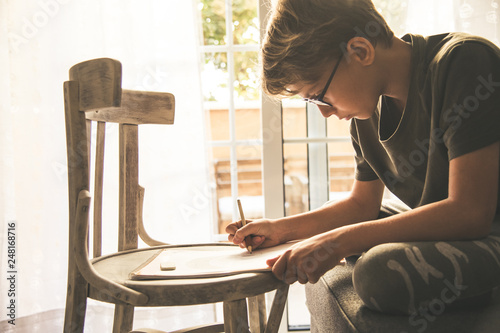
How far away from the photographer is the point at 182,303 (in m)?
0.77

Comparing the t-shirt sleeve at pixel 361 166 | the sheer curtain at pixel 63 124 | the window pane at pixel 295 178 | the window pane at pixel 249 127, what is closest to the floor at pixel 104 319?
the sheer curtain at pixel 63 124

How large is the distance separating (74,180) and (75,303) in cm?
22

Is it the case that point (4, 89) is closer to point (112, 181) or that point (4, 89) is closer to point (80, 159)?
point (112, 181)

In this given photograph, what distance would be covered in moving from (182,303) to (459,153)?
525mm

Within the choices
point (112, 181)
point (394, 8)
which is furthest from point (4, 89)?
point (394, 8)

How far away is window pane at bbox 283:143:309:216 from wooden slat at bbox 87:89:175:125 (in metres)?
0.67

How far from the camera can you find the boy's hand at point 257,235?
3.39 feet

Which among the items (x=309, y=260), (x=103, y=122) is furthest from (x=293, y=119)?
(x=309, y=260)

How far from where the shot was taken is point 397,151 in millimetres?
976

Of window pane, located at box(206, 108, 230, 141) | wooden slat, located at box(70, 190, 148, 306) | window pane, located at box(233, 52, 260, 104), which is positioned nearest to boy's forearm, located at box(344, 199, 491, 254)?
wooden slat, located at box(70, 190, 148, 306)

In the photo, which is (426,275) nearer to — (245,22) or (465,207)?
(465,207)

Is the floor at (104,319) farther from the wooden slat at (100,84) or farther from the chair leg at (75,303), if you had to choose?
the wooden slat at (100,84)

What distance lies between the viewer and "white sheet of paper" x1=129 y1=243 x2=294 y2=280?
0.82 m

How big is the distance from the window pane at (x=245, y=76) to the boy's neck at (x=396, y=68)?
974mm
